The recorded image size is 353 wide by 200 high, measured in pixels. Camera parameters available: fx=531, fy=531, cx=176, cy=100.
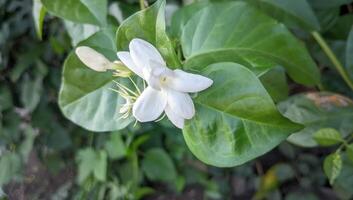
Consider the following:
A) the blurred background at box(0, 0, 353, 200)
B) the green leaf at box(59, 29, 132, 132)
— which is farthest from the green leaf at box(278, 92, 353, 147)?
the blurred background at box(0, 0, 353, 200)

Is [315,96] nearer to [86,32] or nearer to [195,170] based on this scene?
[86,32]

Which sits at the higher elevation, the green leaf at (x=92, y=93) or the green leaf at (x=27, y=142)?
the green leaf at (x=92, y=93)

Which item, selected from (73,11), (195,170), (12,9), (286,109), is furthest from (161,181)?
(73,11)

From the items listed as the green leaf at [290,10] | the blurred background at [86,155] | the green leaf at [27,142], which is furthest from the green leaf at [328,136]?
Answer: the green leaf at [27,142]

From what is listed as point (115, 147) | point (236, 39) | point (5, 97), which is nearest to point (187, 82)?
point (236, 39)

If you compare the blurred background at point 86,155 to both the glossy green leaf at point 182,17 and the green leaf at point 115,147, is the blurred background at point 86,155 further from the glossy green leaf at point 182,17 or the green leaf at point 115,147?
the glossy green leaf at point 182,17

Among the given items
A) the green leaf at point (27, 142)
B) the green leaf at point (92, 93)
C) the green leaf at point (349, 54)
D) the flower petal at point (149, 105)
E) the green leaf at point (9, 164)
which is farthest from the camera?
the green leaf at point (27, 142)

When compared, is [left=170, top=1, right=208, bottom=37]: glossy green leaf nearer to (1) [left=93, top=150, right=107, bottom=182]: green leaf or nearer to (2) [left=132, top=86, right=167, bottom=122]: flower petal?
(2) [left=132, top=86, right=167, bottom=122]: flower petal
